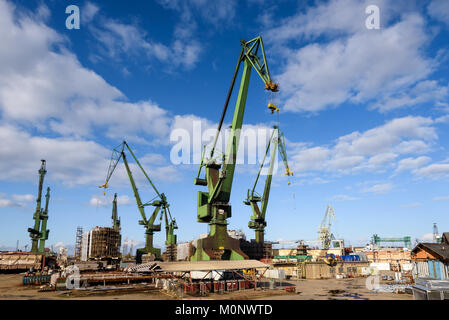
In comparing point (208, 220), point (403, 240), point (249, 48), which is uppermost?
point (249, 48)

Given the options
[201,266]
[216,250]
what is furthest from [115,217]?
[201,266]

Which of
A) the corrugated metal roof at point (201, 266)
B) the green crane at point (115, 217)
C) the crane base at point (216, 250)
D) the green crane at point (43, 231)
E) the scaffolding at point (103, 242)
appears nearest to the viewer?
the corrugated metal roof at point (201, 266)

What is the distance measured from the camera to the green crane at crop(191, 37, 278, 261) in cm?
5106

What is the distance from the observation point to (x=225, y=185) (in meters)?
53.2

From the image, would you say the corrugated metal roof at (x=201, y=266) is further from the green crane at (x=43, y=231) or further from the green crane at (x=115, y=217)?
the green crane at (x=115, y=217)

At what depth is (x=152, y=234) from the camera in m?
81.7

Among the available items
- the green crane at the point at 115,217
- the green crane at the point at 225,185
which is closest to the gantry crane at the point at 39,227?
the green crane at the point at 115,217

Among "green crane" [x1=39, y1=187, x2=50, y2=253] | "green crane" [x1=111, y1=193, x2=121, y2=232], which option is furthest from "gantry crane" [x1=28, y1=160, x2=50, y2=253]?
"green crane" [x1=111, y1=193, x2=121, y2=232]

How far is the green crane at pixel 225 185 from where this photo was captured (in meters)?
51.1
